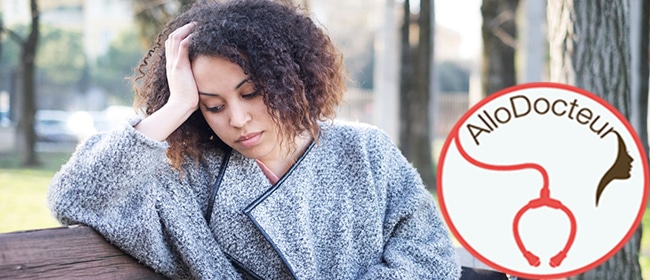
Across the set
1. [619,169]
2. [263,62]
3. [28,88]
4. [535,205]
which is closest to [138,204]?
[263,62]

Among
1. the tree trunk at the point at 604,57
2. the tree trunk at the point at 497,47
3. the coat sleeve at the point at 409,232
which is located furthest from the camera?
the tree trunk at the point at 497,47

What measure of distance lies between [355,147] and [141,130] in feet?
2.36

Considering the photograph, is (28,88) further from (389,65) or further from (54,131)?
(54,131)

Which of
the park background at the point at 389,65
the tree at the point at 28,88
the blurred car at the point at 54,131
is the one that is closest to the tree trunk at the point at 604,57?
the park background at the point at 389,65

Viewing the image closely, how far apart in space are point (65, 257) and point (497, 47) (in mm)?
10523

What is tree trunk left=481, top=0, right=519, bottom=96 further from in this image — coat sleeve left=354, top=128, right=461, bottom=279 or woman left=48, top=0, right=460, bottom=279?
woman left=48, top=0, right=460, bottom=279

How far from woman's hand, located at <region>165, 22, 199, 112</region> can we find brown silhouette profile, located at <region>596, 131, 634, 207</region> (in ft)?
4.31

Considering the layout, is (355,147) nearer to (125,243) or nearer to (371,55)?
(125,243)

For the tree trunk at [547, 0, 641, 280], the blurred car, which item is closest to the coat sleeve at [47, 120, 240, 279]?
the tree trunk at [547, 0, 641, 280]

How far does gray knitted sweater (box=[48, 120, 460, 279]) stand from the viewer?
2.21 meters

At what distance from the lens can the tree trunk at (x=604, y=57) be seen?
394cm

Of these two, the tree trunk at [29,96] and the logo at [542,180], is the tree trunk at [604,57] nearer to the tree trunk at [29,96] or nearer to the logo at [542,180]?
the logo at [542,180]

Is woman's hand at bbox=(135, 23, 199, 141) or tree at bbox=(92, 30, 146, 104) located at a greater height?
woman's hand at bbox=(135, 23, 199, 141)

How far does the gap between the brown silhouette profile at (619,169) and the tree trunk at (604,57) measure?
130cm
